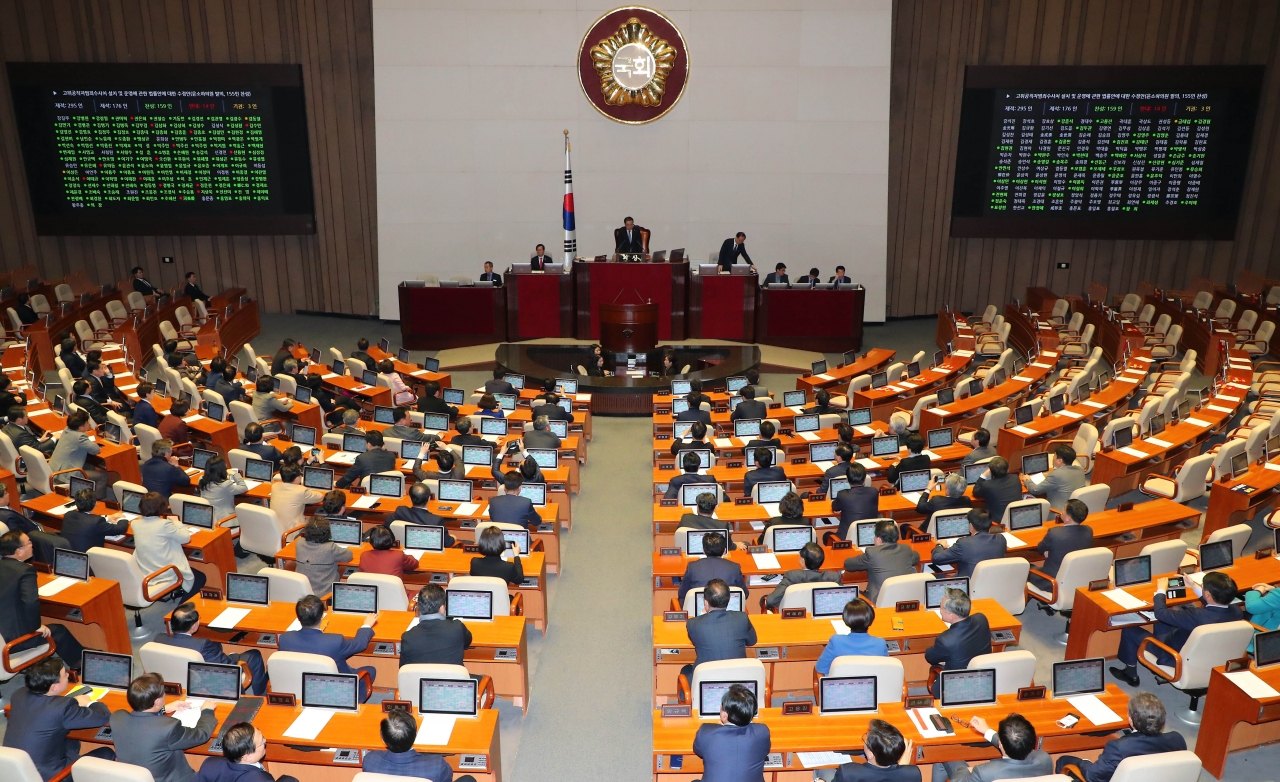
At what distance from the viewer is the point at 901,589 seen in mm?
7184

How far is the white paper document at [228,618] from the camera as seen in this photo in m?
6.80

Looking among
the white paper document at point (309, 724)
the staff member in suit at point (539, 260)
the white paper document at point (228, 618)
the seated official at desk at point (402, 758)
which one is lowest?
the white paper document at point (309, 724)

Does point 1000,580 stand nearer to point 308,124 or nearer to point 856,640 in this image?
point 856,640

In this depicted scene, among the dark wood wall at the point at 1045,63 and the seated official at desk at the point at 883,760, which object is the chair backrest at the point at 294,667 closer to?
the seated official at desk at the point at 883,760

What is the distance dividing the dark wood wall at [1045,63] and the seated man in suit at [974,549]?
13.3 m

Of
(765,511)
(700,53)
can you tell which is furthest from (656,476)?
(700,53)

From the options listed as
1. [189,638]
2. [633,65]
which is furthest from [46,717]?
[633,65]

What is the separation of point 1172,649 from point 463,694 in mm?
5096

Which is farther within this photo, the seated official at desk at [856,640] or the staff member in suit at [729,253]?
the staff member in suit at [729,253]

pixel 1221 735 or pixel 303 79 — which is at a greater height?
pixel 303 79

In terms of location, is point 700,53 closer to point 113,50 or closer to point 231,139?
point 231,139

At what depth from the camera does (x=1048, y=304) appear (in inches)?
744

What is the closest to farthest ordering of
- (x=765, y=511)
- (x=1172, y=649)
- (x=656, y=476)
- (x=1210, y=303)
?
(x=1172, y=649)
(x=765, y=511)
(x=656, y=476)
(x=1210, y=303)

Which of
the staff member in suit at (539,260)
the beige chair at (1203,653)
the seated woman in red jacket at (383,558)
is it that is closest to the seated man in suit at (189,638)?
the seated woman in red jacket at (383,558)
